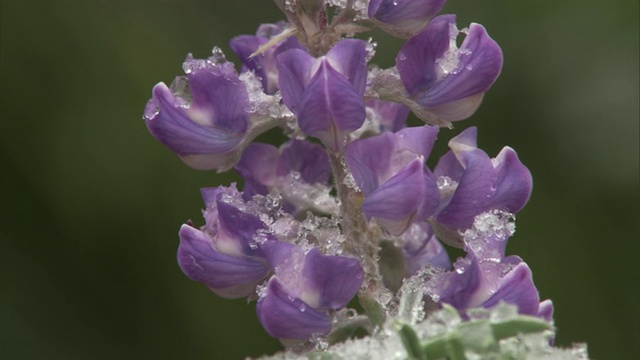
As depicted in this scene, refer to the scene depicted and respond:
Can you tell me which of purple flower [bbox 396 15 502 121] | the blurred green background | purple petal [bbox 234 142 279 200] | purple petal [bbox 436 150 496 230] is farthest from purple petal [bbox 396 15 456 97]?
the blurred green background

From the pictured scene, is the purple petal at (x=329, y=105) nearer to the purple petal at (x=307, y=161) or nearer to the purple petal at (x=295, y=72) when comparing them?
the purple petal at (x=295, y=72)

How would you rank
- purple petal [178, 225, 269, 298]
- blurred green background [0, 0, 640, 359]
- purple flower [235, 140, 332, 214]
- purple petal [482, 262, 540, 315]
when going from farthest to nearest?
blurred green background [0, 0, 640, 359] → purple flower [235, 140, 332, 214] → purple petal [178, 225, 269, 298] → purple petal [482, 262, 540, 315]

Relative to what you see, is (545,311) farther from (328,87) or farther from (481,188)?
(328,87)

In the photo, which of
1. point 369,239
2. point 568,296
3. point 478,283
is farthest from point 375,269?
point 568,296

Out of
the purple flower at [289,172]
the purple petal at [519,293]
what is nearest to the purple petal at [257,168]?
the purple flower at [289,172]

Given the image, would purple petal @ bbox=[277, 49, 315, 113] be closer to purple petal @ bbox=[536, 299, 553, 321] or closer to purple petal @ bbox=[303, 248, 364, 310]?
purple petal @ bbox=[303, 248, 364, 310]
